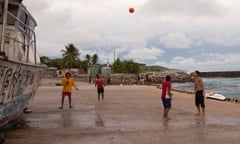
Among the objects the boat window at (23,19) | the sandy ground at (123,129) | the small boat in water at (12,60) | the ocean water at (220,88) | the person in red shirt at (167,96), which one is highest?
the boat window at (23,19)

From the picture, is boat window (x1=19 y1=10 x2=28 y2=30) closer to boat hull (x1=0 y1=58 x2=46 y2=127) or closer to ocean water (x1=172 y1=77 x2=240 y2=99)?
boat hull (x1=0 y1=58 x2=46 y2=127)

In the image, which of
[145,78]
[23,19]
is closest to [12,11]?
[23,19]

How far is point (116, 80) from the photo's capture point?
5244 centimetres

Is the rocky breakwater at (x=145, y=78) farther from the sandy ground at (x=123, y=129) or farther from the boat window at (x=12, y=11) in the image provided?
the boat window at (x=12, y=11)

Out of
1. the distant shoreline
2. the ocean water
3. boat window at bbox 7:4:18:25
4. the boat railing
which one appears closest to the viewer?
the boat railing

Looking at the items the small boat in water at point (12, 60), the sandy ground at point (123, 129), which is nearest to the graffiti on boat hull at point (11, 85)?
the small boat in water at point (12, 60)

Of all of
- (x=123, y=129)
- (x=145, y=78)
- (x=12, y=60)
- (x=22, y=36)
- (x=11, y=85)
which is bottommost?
(x=123, y=129)

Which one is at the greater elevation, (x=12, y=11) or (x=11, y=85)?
(x=12, y=11)

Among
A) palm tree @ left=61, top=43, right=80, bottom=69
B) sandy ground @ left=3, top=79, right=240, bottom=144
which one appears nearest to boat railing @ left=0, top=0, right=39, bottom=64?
sandy ground @ left=3, top=79, right=240, bottom=144

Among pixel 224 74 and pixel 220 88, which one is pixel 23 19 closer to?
pixel 220 88

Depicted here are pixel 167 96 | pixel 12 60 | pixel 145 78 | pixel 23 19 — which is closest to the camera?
pixel 12 60

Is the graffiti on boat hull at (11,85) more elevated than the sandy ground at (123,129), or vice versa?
the graffiti on boat hull at (11,85)

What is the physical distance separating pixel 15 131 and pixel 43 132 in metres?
0.79

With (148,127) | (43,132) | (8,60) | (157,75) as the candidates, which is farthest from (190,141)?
(157,75)
